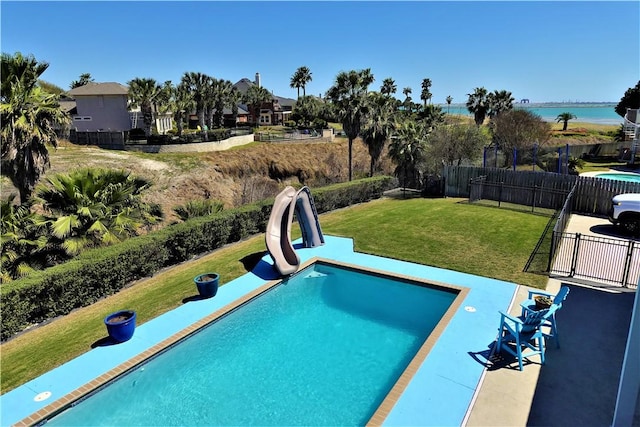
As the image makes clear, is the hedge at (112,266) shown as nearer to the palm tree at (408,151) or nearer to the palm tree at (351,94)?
the palm tree at (408,151)

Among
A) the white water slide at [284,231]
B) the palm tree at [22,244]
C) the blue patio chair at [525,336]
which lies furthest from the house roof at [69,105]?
the blue patio chair at [525,336]

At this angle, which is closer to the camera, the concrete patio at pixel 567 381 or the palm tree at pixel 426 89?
the concrete patio at pixel 567 381

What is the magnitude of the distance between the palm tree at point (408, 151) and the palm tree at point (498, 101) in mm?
33808

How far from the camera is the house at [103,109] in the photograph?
4575 centimetres

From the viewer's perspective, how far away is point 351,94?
3048 cm

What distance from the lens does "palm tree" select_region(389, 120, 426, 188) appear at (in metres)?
28.8

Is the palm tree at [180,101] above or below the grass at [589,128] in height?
above

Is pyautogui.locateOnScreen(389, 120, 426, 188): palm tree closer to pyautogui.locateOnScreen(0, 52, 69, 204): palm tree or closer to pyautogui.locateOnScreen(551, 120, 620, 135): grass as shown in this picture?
pyautogui.locateOnScreen(0, 52, 69, 204): palm tree

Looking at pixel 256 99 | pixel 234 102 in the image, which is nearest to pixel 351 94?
pixel 234 102

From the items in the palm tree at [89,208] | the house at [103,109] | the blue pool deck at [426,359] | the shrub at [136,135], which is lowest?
the blue pool deck at [426,359]

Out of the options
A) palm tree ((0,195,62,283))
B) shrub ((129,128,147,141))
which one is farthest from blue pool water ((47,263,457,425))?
shrub ((129,128,147,141))

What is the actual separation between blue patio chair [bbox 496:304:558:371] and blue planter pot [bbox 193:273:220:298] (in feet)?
25.0

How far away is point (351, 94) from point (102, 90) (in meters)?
32.0

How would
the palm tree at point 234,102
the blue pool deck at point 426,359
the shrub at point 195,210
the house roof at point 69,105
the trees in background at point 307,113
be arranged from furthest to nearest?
the trees in background at point 307,113
the palm tree at point 234,102
the house roof at point 69,105
the shrub at point 195,210
the blue pool deck at point 426,359
